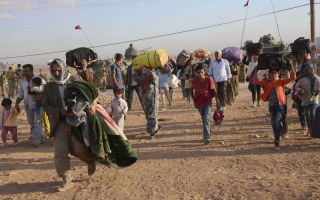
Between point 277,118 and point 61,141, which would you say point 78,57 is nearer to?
point 61,141

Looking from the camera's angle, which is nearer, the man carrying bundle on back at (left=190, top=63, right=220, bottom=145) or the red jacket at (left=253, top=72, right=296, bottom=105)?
the red jacket at (left=253, top=72, right=296, bottom=105)

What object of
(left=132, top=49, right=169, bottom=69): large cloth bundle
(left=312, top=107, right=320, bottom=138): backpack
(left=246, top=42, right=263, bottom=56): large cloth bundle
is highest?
(left=246, top=42, right=263, bottom=56): large cloth bundle

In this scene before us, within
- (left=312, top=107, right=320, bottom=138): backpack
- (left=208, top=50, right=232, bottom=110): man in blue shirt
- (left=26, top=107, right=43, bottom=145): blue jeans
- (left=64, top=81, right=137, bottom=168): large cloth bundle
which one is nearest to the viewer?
(left=64, top=81, right=137, bottom=168): large cloth bundle

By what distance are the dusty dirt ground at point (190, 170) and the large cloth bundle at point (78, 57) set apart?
1905 mm

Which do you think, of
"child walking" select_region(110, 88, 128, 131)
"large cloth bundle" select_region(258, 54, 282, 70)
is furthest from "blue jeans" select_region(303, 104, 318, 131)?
"child walking" select_region(110, 88, 128, 131)

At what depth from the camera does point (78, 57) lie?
6.67 metres

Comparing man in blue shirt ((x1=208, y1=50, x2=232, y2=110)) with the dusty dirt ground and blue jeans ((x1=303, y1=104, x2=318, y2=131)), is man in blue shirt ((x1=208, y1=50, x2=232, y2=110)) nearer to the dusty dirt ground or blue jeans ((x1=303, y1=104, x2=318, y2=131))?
the dusty dirt ground

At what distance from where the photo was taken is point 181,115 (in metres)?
10.3

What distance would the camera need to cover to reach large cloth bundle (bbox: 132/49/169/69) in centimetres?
698

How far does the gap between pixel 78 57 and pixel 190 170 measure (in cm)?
331

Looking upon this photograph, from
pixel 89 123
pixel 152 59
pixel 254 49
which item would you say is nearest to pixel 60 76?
pixel 89 123

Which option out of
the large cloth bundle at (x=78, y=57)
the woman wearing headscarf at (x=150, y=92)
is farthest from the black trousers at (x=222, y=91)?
the large cloth bundle at (x=78, y=57)

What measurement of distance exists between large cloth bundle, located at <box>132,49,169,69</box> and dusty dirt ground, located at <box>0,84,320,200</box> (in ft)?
5.52

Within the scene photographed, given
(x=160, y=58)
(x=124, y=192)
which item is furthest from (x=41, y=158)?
(x=160, y=58)
